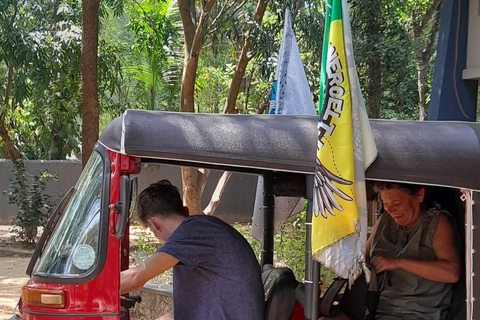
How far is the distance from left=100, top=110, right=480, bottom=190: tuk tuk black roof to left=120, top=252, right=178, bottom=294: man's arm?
453 mm

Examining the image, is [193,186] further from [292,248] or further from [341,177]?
[341,177]

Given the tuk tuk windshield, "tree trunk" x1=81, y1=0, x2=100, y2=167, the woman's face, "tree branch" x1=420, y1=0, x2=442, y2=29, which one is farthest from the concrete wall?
the tuk tuk windshield

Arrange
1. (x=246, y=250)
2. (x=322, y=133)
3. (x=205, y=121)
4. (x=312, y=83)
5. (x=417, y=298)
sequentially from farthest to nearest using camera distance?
(x=312, y=83), (x=417, y=298), (x=246, y=250), (x=205, y=121), (x=322, y=133)

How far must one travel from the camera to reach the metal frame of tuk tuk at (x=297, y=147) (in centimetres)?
273

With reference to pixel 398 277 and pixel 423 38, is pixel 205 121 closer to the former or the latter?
pixel 398 277

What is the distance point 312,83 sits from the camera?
995 cm

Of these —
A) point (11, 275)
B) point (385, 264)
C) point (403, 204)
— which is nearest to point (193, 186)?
point (11, 275)

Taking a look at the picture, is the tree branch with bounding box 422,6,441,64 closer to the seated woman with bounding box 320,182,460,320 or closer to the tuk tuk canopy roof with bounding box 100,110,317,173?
the seated woman with bounding box 320,182,460,320

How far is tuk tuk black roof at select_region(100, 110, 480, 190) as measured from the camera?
2.73m

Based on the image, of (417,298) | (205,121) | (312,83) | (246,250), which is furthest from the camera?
(312,83)

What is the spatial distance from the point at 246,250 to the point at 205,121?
68 centimetres

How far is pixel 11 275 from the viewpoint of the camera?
9.99 metres

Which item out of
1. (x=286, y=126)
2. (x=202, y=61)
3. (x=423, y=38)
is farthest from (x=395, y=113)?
(x=286, y=126)

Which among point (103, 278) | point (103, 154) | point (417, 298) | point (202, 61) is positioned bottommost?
point (417, 298)
